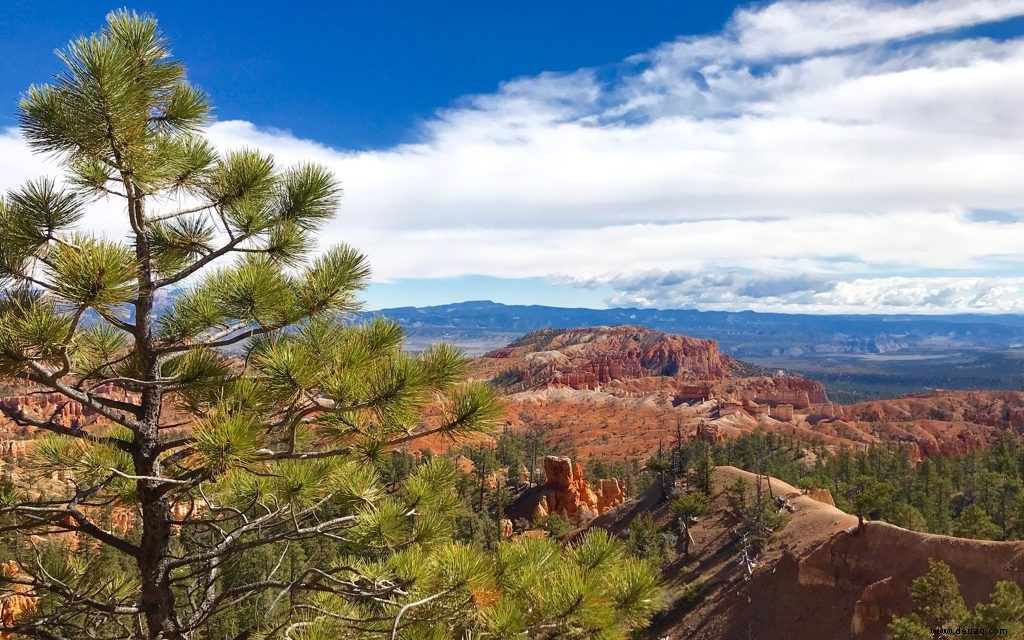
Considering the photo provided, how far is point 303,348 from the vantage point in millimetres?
4270

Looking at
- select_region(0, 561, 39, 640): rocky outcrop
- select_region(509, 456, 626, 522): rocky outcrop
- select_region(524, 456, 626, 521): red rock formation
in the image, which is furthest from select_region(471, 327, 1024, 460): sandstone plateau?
select_region(0, 561, 39, 640): rocky outcrop

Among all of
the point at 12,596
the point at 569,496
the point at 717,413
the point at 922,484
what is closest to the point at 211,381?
the point at 12,596

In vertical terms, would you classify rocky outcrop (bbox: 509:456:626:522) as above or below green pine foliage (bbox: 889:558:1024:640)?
below

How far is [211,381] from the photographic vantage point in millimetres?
4586

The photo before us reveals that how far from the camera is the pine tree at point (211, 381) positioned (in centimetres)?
382

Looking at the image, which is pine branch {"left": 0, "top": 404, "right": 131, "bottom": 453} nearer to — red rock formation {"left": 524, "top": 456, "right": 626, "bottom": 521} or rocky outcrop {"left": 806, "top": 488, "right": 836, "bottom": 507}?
rocky outcrop {"left": 806, "top": 488, "right": 836, "bottom": 507}

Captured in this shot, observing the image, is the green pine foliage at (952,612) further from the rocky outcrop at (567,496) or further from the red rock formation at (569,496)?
the rocky outcrop at (567,496)

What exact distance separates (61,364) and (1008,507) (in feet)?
205

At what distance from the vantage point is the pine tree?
382 cm

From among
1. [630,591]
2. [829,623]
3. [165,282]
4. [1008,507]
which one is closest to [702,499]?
[829,623]

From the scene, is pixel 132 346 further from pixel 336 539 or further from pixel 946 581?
pixel 946 581

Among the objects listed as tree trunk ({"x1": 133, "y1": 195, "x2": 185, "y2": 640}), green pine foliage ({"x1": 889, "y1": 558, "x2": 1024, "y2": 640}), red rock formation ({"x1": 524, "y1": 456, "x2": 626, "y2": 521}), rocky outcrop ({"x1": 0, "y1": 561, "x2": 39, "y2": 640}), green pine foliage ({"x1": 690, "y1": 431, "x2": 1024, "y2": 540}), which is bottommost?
red rock formation ({"x1": 524, "y1": 456, "x2": 626, "y2": 521})

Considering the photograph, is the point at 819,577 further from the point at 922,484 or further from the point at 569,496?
the point at 922,484

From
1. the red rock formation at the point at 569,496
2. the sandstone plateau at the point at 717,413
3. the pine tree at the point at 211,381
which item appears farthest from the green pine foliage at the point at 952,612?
the sandstone plateau at the point at 717,413
